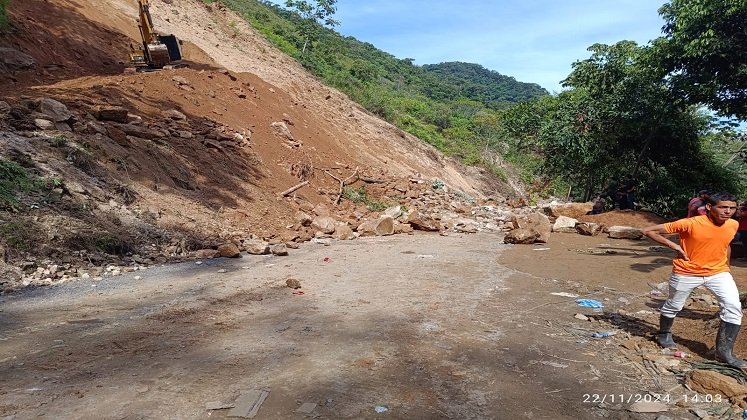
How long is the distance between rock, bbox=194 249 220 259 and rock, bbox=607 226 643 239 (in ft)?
28.0

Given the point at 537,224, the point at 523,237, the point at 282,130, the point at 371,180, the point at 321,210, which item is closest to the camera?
the point at 523,237

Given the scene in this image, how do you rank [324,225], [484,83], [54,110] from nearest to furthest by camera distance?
[54,110], [324,225], [484,83]

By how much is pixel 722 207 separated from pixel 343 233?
25.4ft

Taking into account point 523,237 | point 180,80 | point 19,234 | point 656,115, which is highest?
point 656,115

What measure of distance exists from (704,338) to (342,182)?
10.9m

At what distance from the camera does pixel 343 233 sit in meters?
10.5

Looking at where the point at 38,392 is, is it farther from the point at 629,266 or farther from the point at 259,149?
the point at 259,149

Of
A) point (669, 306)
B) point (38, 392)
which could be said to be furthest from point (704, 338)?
point (38, 392)

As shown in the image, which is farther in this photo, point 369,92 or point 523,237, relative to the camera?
point 369,92

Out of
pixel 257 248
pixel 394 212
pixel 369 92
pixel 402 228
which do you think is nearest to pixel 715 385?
pixel 257 248

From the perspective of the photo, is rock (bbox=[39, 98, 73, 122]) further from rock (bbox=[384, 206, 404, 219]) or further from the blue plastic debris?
the blue plastic debris

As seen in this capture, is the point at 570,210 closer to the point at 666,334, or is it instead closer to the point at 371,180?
the point at 371,180

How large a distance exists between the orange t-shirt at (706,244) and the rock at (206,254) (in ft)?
20.5

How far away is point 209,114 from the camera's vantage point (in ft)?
42.7
